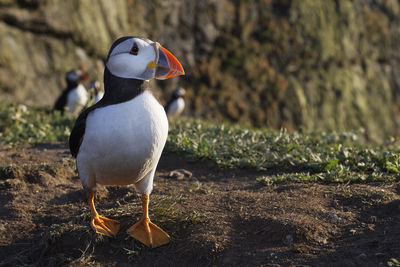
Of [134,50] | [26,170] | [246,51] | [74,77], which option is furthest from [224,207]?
[246,51]

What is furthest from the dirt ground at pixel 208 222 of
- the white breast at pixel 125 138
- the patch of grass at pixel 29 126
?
the patch of grass at pixel 29 126

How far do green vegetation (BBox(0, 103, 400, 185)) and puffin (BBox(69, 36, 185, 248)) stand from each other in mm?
1602

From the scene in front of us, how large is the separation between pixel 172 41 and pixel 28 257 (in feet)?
34.7

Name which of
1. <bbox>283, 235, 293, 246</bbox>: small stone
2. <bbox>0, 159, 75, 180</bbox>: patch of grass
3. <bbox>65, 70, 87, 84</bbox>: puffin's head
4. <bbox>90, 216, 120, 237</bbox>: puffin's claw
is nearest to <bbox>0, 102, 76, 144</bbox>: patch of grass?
<bbox>0, 159, 75, 180</bbox>: patch of grass

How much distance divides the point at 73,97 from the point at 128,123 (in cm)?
649

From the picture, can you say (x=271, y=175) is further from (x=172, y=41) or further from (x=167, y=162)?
(x=172, y=41)

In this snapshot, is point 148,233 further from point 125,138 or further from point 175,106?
point 175,106

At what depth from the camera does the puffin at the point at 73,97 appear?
9.33 metres

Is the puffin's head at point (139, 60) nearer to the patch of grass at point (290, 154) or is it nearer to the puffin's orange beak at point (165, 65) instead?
the puffin's orange beak at point (165, 65)

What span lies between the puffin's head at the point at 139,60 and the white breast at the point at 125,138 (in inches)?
6.6

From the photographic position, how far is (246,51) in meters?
14.8

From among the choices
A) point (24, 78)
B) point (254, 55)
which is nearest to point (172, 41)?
point (254, 55)

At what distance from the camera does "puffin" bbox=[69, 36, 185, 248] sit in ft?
A: 11.1

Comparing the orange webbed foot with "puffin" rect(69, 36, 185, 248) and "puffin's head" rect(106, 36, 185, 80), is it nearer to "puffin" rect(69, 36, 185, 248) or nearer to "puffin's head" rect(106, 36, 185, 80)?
"puffin" rect(69, 36, 185, 248)
